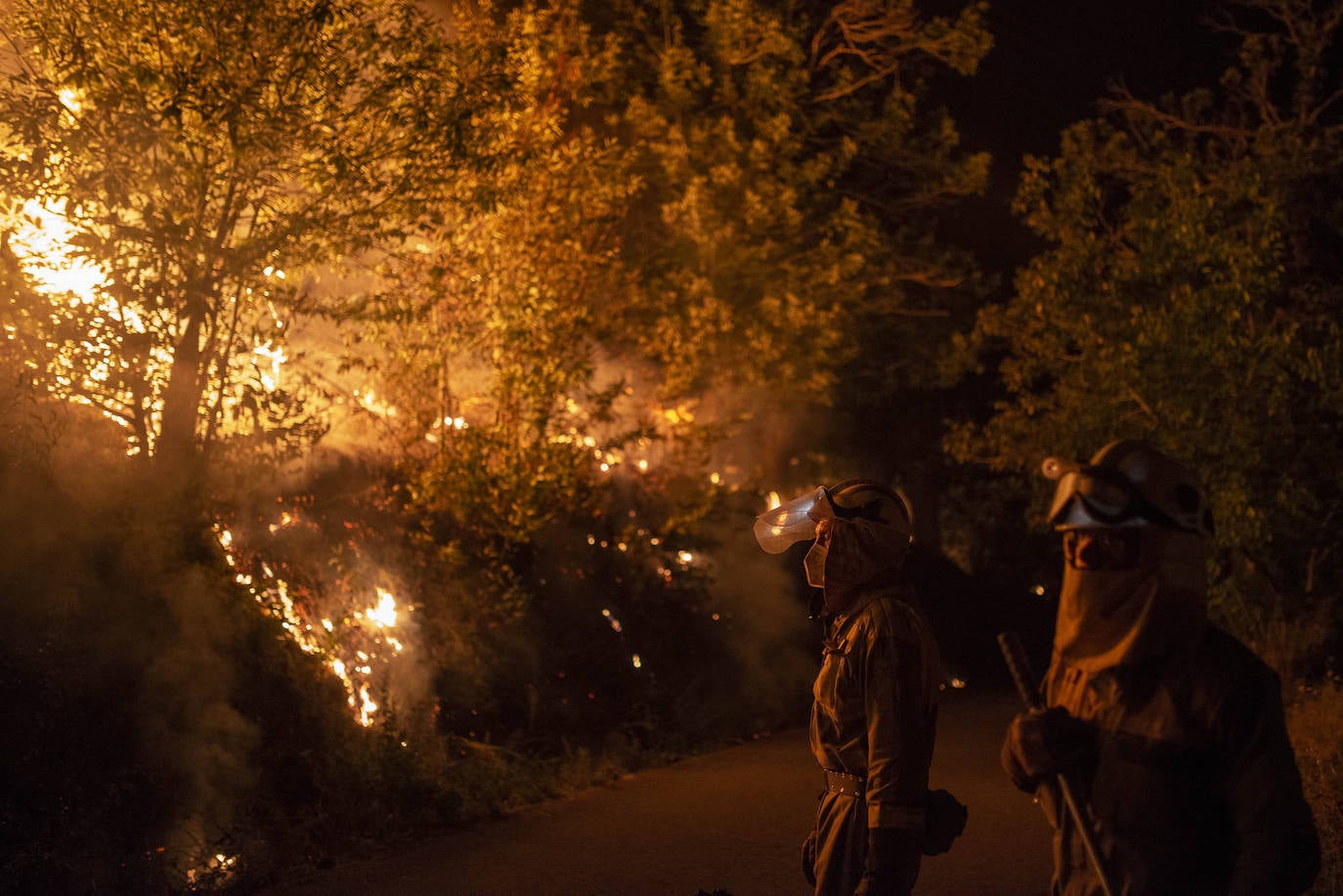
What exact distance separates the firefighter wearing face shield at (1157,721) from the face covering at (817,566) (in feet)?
3.55

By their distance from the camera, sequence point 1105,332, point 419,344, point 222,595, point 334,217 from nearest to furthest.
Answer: point 222,595 < point 334,217 < point 419,344 < point 1105,332

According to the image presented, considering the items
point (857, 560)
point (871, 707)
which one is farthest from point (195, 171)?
point (871, 707)

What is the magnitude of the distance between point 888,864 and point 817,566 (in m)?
0.97

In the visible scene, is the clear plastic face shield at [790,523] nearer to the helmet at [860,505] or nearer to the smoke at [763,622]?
the helmet at [860,505]

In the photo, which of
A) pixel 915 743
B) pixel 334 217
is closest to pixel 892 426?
pixel 334 217

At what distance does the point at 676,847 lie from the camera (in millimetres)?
8102

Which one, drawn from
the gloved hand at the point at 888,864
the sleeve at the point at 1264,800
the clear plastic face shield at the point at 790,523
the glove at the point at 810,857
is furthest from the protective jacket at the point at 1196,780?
the clear plastic face shield at the point at 790,523

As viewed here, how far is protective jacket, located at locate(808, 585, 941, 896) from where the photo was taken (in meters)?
3.46

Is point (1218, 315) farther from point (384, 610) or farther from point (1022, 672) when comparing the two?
point (1022, 672)

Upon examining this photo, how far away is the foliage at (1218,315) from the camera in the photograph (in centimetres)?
1185

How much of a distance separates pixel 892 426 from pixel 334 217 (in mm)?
19628

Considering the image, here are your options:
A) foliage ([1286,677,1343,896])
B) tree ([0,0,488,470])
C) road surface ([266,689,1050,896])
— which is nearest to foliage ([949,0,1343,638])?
foliage ([1286,677,1343,896])

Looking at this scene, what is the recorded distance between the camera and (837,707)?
375 centimetres

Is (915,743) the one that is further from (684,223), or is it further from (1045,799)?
(684,223)
